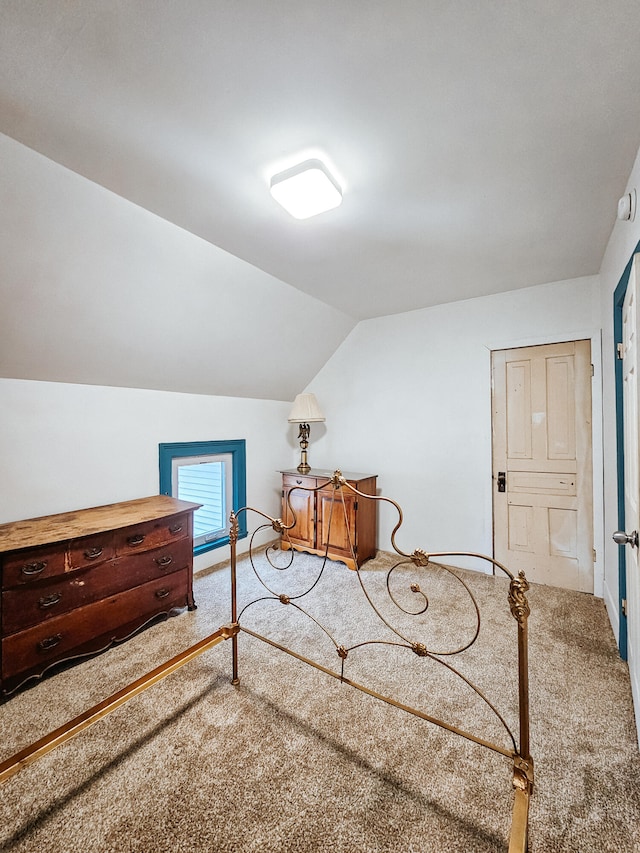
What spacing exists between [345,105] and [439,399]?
2.64 meters

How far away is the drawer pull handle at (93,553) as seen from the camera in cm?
212

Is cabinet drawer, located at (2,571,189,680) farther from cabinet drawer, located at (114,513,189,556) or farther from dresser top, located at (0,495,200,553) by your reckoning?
dresser top, located at (0,495,200,553)

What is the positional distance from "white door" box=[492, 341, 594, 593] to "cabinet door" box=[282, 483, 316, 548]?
68.1 inches

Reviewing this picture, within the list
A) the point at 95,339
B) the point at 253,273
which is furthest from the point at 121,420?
the point at 253,273

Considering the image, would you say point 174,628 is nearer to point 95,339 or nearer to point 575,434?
point 95,339

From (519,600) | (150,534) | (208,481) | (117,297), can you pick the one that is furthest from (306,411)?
(519,600)

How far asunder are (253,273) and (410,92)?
1650 mm

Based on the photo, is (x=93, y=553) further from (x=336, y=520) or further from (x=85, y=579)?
(x=336, y=520)

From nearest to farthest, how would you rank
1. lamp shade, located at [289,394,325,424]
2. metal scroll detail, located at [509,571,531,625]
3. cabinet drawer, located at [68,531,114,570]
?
metal scroll detail, located at [509,571,531,625] < cabinet drawer, located at [68,531,114,570] < lamp shade, located at [289,394,325,424]

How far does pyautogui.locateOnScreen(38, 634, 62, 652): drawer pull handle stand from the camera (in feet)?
6.35

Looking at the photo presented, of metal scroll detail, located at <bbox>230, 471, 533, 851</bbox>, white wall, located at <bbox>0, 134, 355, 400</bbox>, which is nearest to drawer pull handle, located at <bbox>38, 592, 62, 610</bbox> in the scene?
metal scroll detail, located at <bbox>230, 471, 533, 851</bbox>

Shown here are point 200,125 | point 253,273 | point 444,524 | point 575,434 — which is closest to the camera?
point 200,125

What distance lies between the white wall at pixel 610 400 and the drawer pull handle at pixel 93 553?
3180mm

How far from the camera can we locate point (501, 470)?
325 cm
